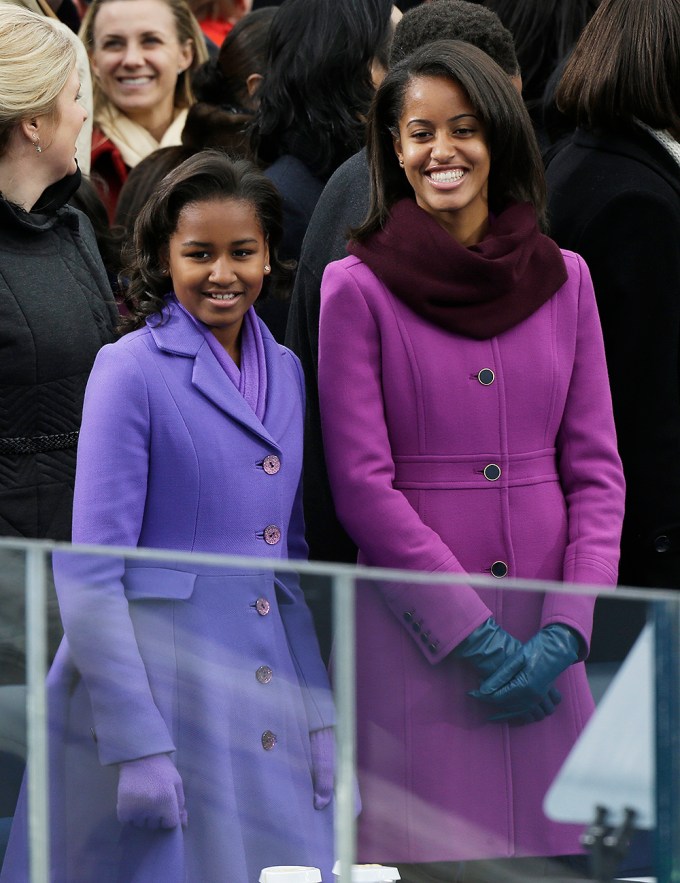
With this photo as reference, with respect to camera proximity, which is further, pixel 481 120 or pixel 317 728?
pixel 481 120

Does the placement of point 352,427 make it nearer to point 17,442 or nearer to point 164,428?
point 164,428

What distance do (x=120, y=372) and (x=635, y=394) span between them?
118 cm

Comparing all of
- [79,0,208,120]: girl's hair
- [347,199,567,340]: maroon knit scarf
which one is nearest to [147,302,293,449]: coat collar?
[347,199,567,340]: maroon knit scarf

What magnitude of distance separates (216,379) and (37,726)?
77 cm

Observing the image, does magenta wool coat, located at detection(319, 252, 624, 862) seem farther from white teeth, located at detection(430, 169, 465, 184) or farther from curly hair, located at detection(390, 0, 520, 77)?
curly hair, located at detection(390, 0, 520, 77)

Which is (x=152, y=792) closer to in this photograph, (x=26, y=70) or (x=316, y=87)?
(x=26, y=70)

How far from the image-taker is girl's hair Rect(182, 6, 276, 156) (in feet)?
15.9

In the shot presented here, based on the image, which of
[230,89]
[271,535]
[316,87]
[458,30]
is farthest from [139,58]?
[271,535]

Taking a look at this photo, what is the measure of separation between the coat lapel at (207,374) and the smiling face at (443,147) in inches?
18.7

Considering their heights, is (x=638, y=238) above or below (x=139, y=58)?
below

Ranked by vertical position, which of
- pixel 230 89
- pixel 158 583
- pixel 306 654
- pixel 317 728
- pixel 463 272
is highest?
pixel 230 89

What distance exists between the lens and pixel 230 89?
195 inches

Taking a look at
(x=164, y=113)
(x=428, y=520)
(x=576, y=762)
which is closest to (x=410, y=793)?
(x=576, y=762)

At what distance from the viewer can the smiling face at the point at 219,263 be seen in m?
3.09
